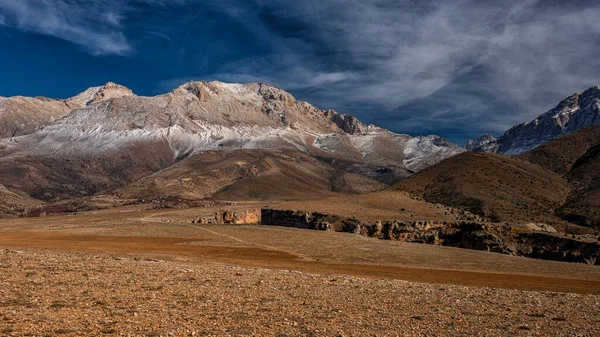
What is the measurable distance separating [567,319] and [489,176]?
68.3 metres

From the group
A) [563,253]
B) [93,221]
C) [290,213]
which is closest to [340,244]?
[563,253]

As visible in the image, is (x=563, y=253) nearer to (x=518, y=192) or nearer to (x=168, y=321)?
(x=518, y=192)

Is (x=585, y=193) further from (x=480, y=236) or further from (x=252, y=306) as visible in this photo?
(x=252, y=306)

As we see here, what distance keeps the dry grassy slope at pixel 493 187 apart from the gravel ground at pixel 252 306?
4273 cm

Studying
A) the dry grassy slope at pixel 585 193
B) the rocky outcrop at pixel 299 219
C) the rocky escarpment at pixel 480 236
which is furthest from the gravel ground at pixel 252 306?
the dry grassy slope at pixel 585 193

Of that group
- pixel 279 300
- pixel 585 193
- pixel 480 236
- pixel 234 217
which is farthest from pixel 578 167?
pixel 279 300

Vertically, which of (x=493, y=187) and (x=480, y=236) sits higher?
(x=493, y=187)

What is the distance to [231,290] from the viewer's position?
699 inches

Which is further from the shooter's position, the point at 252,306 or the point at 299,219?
the point at 299,219

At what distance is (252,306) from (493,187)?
6681cm

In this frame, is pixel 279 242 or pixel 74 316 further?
pixel 279 242

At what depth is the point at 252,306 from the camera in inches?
591

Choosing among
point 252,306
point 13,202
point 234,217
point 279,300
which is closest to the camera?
point 252,306

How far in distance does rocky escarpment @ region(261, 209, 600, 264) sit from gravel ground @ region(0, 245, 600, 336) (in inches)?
1034
